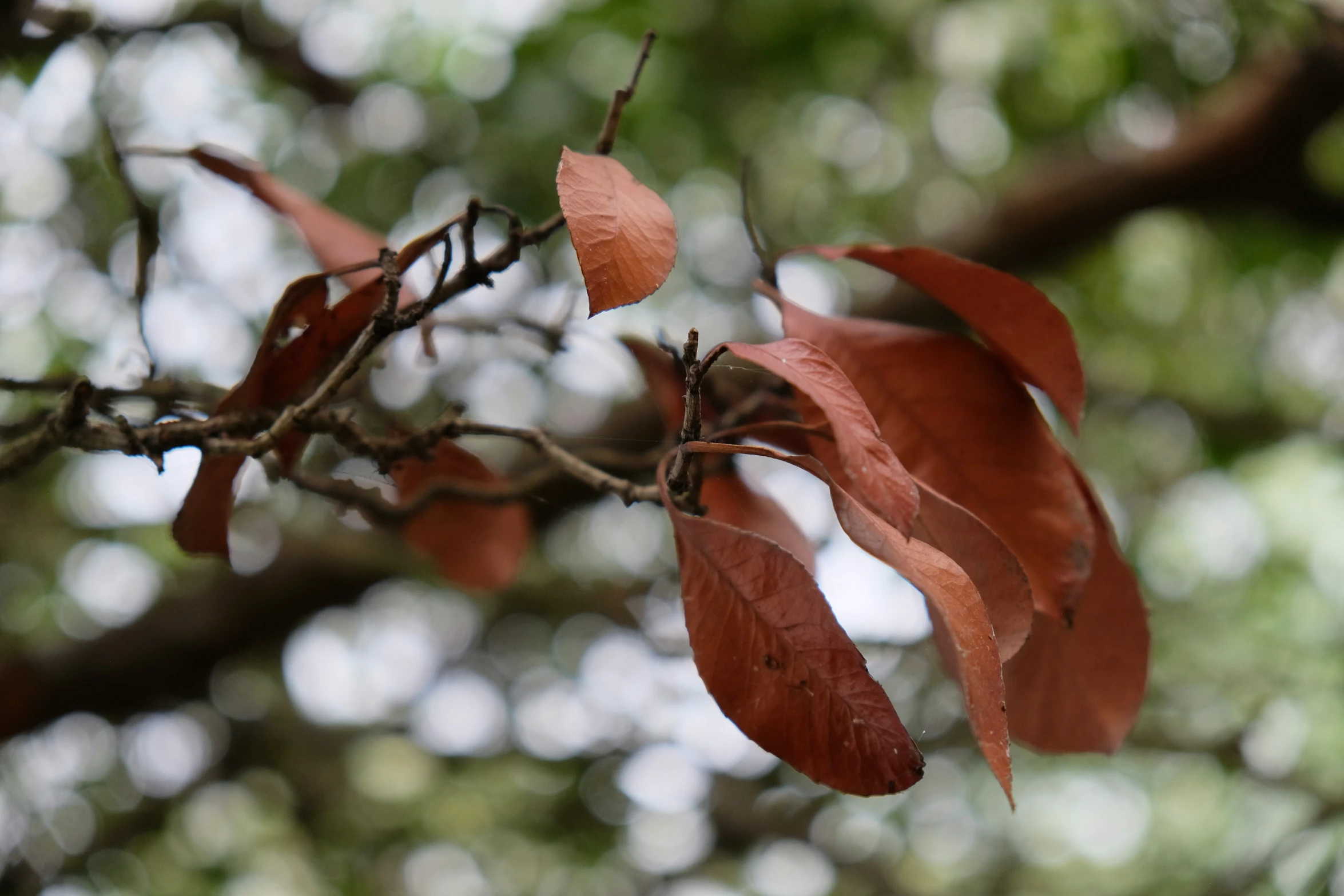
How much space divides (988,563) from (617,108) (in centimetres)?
29

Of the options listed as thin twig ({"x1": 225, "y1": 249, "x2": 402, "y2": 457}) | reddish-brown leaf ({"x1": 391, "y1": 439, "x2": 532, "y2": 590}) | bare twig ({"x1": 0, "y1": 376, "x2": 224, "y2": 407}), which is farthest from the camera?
reddish-brown leaf ({"x1": 391, "y1": 439, "x2": 532, "y2": 590})

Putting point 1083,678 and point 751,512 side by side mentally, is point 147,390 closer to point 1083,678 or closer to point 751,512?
point 751,512

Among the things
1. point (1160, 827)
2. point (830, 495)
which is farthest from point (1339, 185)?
point (830, 495)

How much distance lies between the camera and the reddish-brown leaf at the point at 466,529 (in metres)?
0.66

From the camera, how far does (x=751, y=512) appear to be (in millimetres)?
581

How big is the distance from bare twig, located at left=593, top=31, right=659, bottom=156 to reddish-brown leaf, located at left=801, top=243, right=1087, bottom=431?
0.48 feet

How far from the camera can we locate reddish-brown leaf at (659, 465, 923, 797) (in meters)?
0.36

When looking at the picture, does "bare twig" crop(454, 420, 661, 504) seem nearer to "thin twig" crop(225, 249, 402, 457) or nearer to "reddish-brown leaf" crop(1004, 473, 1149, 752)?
"thin twig" crop(225, 249, 402, 457)

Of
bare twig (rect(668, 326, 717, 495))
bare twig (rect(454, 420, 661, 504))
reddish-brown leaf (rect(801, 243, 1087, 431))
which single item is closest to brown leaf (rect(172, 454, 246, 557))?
bare twig (rect(454, 420, 661, 504))

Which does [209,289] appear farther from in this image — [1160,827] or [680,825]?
[1160,827]

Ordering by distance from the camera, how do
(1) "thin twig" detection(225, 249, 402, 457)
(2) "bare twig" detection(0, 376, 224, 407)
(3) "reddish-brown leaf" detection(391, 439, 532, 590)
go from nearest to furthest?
1. (1) "thin twig" detection(225, 249, 402, 457)
2. (2) "bare twig" detection(0, 376, 224, 407)
3. (3) "reddish-brown leaf" detection(391, 439, 532, 590)

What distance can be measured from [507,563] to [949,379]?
0.35 metres

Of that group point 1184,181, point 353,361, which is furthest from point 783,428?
point 1184,181

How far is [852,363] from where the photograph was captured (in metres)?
0.51
